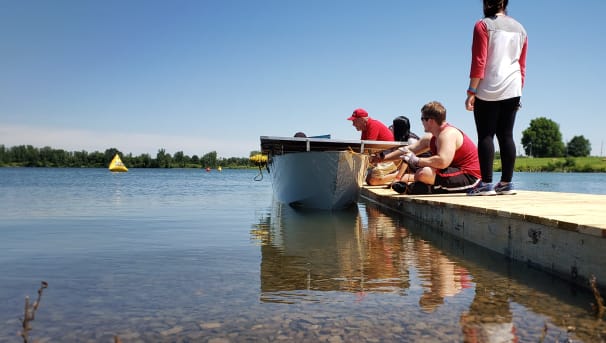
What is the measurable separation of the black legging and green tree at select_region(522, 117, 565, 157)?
115126 millimetres

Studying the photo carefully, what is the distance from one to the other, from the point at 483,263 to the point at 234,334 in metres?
2.84

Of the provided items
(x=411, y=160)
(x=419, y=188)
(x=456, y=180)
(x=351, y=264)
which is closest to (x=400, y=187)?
(x=419, y=188)

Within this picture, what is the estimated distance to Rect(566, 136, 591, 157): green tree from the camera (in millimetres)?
118525

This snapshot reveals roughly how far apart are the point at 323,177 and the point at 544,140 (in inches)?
4521

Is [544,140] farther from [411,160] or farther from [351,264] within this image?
[351,264]

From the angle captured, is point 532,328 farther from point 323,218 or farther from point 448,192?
point 323,218

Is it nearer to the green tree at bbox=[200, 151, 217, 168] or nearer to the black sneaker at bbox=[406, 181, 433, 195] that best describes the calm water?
the black sneaker at bbox=[406, 181, 433, 195]

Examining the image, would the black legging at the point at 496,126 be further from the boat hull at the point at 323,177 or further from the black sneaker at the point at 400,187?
the boat hull at the point at 323,177

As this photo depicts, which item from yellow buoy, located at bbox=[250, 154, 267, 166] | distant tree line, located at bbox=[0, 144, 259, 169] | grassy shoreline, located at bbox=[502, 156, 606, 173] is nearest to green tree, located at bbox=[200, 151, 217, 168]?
distant tree line, located at bbox=[0, 144, 259, 169]

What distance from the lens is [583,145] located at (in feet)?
393

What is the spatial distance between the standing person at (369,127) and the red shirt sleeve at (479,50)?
5.42 metres

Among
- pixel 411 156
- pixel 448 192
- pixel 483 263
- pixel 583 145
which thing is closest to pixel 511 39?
pixel 411 156

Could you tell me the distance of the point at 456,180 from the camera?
24.9 ft

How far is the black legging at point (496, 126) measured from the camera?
20.1ft
